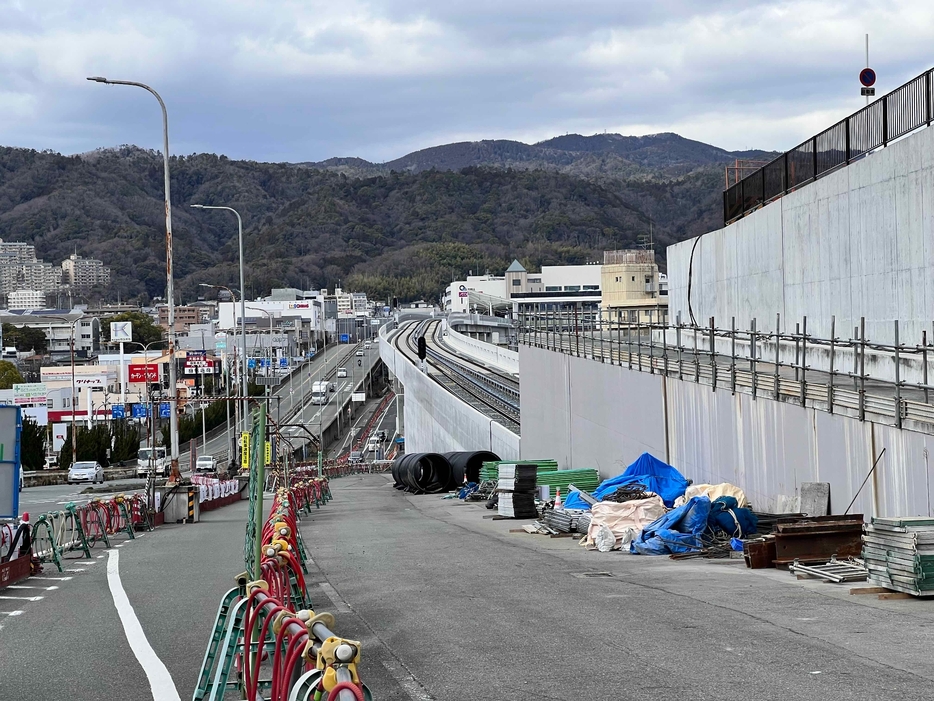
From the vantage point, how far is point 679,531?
1886 centimetres

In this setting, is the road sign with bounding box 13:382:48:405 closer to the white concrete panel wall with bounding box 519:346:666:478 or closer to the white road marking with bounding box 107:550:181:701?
the white concrete panel wall with bounding box 519:346:666:478

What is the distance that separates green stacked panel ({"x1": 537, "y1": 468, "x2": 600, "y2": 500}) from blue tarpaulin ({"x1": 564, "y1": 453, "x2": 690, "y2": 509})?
3078mm

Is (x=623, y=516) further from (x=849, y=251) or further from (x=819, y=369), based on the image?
(x=849, y=251)

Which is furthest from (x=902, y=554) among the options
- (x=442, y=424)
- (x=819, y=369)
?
(x=442, y=424)

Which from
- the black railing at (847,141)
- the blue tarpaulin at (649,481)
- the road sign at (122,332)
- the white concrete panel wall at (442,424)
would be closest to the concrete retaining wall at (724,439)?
the blue tarpaulin at (649,481)

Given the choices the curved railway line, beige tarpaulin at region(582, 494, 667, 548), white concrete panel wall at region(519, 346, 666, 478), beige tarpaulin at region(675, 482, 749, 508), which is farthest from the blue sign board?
the curved railway line

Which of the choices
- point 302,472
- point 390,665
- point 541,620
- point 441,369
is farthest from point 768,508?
point 441,369

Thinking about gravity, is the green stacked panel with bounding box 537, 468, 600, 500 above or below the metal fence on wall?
below

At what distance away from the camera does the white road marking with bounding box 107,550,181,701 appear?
877cm

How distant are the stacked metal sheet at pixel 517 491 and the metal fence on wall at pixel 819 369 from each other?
4.21 meters

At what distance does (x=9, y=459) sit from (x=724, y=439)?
44.4 ft

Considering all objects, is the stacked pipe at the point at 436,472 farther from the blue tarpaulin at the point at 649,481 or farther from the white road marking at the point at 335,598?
the white road marking at the point at 335,598

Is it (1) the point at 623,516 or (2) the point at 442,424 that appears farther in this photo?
(2) the point at 442,424

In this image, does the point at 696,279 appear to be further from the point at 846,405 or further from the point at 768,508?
the point at 846,405
